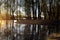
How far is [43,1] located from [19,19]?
0.35 metres

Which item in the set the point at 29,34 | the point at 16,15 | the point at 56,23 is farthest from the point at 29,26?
the point at 56,23

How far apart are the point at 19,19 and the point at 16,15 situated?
0.06m

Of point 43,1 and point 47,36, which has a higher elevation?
point 43,1

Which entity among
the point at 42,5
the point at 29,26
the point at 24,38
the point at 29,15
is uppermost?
the point at 42,5

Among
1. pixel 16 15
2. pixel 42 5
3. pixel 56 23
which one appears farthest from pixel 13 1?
pixel 56 23

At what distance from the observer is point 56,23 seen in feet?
4.90

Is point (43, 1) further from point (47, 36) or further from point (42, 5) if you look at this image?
point (47, 36)

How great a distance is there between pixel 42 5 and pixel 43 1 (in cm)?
5

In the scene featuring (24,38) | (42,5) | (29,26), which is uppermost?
(42,5)

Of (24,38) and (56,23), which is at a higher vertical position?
(56,23)

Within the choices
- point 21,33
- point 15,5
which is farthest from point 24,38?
point 15,5

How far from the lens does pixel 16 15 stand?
5.05 feet

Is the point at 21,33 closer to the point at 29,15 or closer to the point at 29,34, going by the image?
the point at 29,34

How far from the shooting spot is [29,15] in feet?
4.98
